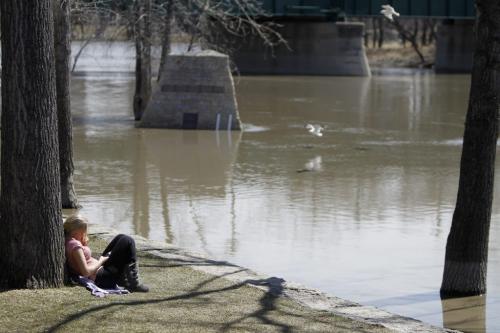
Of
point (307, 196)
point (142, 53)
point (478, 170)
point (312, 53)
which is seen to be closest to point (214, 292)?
point (478, 170)

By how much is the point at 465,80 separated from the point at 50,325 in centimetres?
4940

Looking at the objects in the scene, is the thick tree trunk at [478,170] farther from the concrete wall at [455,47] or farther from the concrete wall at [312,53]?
the concrete wall at [455,47]

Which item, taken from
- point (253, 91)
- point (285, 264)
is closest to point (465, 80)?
point (253, 91)

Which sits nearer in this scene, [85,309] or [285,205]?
[85,309]

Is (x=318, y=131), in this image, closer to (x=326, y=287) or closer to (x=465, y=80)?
(x=326, y=287)

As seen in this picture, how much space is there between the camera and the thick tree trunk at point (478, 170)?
33.4 feet

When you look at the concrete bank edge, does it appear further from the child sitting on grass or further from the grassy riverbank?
the child sitting on grass

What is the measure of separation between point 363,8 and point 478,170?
146 feet

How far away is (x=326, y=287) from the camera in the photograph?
11078 mm

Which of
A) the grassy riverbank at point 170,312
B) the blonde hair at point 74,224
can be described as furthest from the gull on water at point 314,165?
the blonde hair at point 74,224

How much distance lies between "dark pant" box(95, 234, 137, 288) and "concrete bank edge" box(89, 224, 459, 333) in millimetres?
1241

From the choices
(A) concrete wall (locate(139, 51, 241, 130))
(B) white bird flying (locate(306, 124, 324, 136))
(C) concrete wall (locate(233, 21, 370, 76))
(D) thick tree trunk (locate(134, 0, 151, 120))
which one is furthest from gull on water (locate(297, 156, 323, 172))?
(C) concrete wall (locate(233, 21, 370, 76))

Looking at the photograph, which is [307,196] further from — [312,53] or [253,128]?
[312,53]

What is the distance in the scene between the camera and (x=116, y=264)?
8688mm
